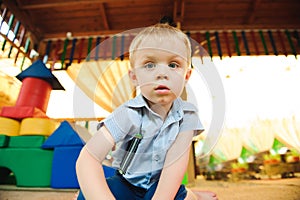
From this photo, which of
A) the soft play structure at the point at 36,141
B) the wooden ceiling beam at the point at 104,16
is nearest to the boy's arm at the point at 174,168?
the soft play structure at the point at 36,141

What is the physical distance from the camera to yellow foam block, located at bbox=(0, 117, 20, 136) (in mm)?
1188

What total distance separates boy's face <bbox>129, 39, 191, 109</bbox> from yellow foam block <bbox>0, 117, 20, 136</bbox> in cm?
118

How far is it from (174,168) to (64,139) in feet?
3.00

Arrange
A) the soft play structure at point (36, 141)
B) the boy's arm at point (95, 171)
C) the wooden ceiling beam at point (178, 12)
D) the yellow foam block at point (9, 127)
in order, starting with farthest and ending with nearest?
the wooden ceiling beam at point (178, 12) → the yellow foam block at point (9, 127) → the soft play structure at point (36, 141) → the boy's arm at point (95, 171)

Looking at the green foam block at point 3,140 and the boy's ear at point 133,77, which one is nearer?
the boy's ear at point 133,77

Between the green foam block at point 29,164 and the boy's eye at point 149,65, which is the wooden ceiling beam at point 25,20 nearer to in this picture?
the green foam block at point 29,164

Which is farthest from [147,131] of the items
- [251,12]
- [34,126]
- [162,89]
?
[251,12]

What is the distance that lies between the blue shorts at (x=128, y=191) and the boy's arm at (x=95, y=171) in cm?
9

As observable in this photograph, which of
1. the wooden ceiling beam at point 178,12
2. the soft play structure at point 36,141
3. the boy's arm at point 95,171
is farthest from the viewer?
the wooden ceiling beam at point 178,12

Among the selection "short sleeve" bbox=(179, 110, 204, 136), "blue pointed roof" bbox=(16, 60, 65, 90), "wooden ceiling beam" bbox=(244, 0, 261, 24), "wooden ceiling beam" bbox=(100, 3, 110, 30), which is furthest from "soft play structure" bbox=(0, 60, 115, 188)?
"wooden ceiling beam" bbox=(244, 0, 261, 24)

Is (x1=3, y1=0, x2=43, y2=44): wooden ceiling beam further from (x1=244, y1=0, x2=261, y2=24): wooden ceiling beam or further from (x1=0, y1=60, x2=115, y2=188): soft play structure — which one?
(x1=244, y1=0, x2=261, y2=24): wooden ceiling beam

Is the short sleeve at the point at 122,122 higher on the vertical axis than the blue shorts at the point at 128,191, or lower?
higher

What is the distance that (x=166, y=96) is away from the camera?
37cm

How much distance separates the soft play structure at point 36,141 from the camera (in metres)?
1.09
